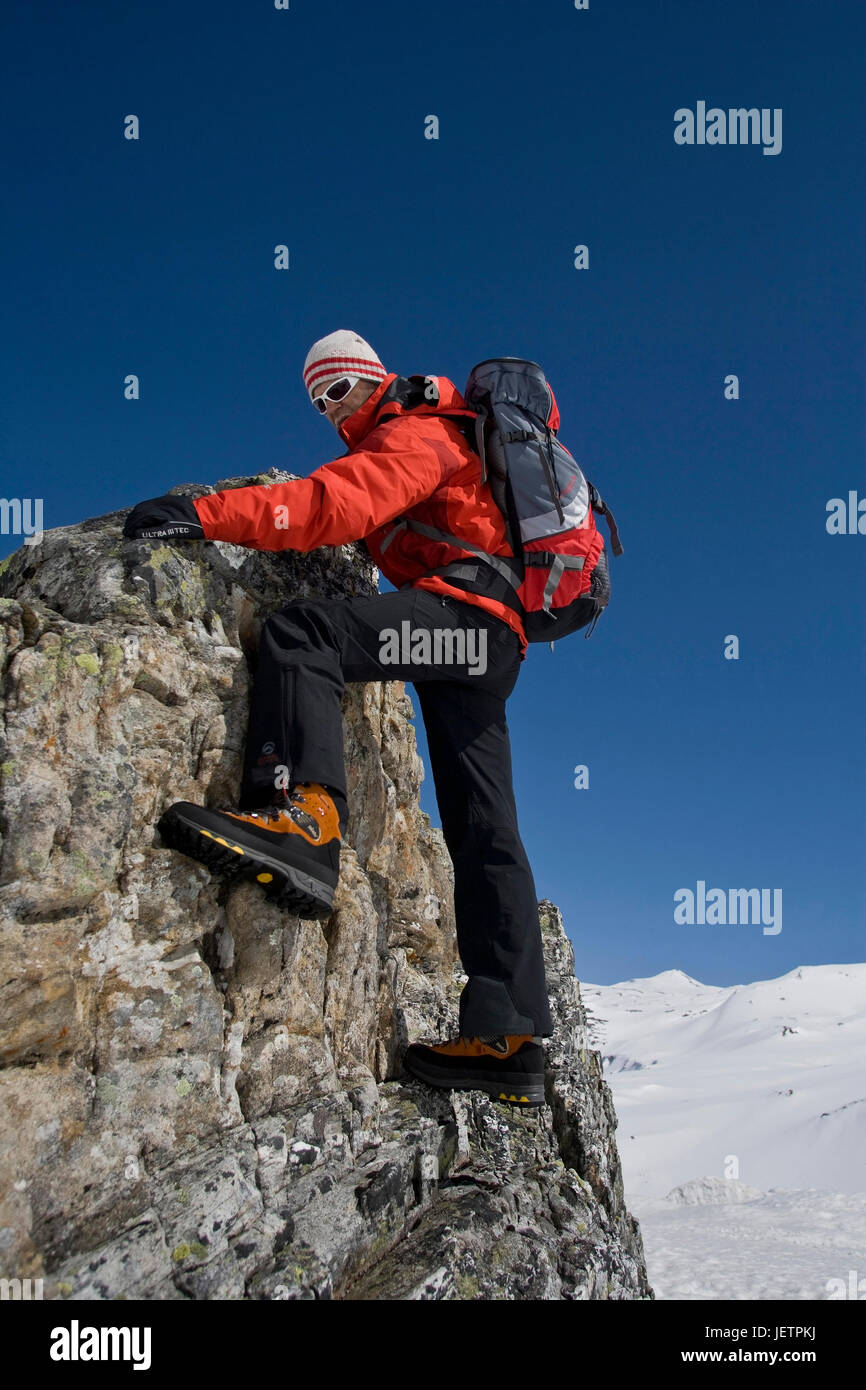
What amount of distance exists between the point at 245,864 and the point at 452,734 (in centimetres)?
209

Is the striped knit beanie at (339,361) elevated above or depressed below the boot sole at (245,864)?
above

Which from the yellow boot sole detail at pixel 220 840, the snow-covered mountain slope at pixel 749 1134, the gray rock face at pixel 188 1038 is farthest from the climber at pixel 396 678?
the snow-covered mountain slope at pixel 749 1134

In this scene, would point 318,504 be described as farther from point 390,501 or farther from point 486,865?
point 486,865

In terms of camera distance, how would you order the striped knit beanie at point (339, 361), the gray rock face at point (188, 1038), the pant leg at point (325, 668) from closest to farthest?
the gray rock face at point (188, 1038) → the pant leg at point (325, 668) → the striped knit beanie at point (339, 361)

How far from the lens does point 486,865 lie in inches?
229

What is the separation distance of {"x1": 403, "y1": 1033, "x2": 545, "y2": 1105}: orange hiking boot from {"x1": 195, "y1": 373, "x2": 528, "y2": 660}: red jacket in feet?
9.68

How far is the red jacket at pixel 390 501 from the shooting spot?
509 centimetres

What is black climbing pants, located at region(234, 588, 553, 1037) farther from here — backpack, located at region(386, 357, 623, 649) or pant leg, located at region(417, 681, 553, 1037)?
backpack, located at region(386, 357, 623, 649)

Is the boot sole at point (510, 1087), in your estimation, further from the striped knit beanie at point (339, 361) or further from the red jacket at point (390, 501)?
the striped knit beanie at point (339, 361)

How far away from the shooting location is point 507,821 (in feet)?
19.7

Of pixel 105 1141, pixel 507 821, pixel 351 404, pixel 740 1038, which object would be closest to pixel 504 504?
pixel 351 404

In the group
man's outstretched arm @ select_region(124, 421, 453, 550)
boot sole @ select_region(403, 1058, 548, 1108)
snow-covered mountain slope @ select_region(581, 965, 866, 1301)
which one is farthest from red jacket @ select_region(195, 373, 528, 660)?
snow-covered mountain slope @ select_region(581, 965, 866, 1301)

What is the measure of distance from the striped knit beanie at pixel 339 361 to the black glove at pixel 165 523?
6.09 feet
